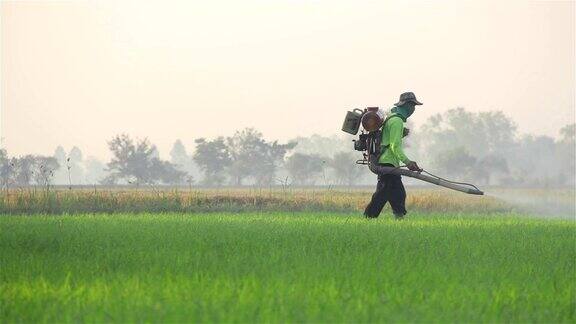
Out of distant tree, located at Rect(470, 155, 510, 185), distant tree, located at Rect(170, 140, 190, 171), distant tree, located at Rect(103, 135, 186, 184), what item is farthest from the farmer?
distant tree, located at Rect(170, 140, 190, 171)

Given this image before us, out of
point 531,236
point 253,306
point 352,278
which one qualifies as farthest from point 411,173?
point 253,306

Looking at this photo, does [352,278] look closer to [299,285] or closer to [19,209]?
[299,285]

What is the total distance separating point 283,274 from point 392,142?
8.29 meters

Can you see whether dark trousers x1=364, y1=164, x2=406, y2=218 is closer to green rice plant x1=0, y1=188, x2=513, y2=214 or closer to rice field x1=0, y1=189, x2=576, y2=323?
rice field x1=0, y1=189, x2=576, y2=323

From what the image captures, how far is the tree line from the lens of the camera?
308ft

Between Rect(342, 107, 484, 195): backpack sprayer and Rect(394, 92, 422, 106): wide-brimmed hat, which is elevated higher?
Rect(394, 92, 422, 106): wide-brimmed hat

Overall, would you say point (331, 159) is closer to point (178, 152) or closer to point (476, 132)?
point (476, 132)

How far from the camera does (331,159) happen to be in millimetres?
125875

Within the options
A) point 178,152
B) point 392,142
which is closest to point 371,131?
point 392,142

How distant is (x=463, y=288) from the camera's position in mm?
7004

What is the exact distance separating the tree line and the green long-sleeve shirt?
85.3ft

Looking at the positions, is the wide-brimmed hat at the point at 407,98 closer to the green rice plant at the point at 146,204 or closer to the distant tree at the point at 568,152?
the green rice plant at the point at 146,204

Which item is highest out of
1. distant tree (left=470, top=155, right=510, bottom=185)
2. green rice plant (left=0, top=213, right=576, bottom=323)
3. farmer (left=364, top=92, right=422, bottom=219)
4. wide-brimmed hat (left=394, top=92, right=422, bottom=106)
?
distant tree (left=470, top=155, right=510, bottom=185)

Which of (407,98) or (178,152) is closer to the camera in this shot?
(407,98)
